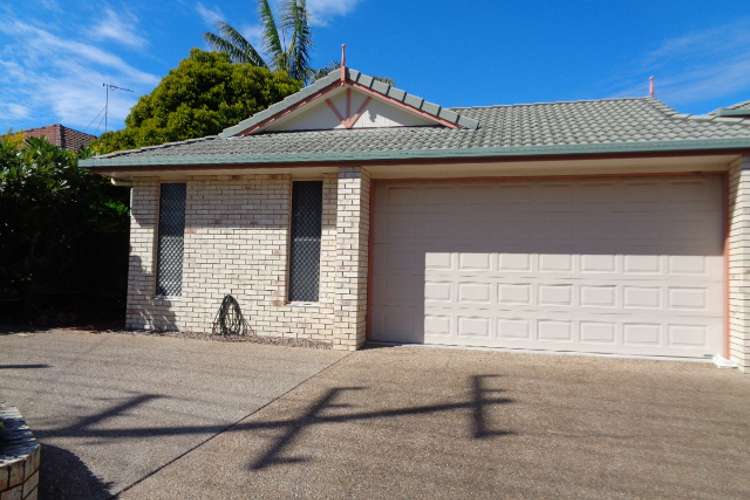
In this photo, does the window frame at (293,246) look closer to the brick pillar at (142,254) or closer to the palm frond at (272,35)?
the brick pillar at (142,254)

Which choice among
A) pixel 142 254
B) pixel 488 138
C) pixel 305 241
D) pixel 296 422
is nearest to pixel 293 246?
pixel 305 241

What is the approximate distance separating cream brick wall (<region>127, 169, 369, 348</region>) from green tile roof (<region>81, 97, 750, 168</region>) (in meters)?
0.58

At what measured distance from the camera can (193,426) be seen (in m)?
4.27

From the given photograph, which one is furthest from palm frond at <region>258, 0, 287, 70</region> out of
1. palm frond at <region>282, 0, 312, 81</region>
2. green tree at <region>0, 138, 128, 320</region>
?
green tree at <region>0, 138, 128, 320</region>

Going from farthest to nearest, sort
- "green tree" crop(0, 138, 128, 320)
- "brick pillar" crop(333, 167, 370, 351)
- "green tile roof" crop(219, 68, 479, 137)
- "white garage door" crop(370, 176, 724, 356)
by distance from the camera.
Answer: "green tree" crop(0, 138, 128, 320) < "green tile roof" crop(219, 68, 479, 137) < "brick pillar" crop(333, 167, 370, 351) < "white garage door" crop(370, 176, 724, 356)

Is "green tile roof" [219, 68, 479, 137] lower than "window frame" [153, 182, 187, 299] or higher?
higher

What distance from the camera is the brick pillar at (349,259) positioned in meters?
7.44

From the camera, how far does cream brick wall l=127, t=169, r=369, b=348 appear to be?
296 inches

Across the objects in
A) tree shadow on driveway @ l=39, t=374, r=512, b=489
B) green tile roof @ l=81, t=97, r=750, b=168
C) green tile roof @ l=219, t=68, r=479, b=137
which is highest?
green tile roof @ l=219, t=68, r=479, b=137

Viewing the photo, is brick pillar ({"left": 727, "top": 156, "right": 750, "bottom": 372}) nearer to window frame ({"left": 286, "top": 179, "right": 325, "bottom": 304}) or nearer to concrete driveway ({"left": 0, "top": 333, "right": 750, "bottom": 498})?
concrete driveway ({"left": 0, "top": 333, "right": 750, "bottom": 498})

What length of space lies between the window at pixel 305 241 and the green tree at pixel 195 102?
29.1 feet

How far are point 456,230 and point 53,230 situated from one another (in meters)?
7.77

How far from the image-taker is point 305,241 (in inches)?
325

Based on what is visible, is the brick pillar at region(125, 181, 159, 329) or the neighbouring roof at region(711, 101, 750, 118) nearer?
the neighbouring roof at region(711, 101, 750, 118)
